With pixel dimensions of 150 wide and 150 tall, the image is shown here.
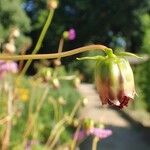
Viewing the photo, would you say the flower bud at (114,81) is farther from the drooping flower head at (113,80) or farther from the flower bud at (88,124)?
the flower bud at (88,124)

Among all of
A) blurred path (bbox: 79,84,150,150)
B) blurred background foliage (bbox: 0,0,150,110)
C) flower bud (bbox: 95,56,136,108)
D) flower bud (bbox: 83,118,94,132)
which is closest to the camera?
flower bud (bbox: 95,56,136,108)

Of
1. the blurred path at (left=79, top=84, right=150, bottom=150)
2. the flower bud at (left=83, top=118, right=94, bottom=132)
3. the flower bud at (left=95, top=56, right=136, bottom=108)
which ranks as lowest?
the blurred path at (left=79, top=84, right=150, bottom=150)

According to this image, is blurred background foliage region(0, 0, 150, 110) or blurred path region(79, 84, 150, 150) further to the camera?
blurred background foliage region(0, 0, 150, 110)

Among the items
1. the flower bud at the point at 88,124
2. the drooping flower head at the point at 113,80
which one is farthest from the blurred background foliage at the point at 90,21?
the drooping flower head at the point at 113,80

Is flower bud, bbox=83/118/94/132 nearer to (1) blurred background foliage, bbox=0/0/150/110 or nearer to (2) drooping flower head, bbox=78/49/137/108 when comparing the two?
(2) drooping flower head, bbox=78/49/137/108

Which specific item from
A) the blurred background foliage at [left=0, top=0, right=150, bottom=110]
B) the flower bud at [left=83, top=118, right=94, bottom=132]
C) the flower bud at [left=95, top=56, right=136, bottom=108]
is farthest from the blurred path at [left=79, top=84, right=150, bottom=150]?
the blurred background foliage at [left=0, top=0, right=150, bottom=110]

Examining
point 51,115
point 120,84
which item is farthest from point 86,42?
point 120,84

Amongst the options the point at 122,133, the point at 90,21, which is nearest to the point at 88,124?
the point at 122,133

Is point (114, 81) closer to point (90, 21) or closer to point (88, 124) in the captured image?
point (88, 124)

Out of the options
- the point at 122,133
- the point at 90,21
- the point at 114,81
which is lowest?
the point at 122,133
